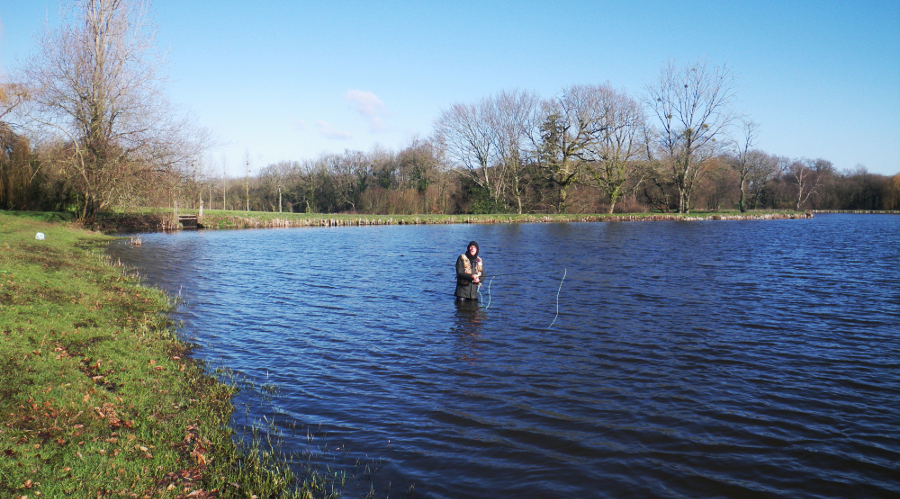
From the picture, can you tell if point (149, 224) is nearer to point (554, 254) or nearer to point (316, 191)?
point (554, 254)

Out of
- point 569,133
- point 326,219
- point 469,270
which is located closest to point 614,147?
point 569,133

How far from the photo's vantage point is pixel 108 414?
19.9ft

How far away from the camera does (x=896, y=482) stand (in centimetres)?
562

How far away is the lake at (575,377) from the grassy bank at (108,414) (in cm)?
70

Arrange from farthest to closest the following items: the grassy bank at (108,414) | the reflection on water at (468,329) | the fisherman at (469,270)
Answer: the fisherman at (469,270)
the reflection on water at (468,329)
the grassy bank at (108,414)

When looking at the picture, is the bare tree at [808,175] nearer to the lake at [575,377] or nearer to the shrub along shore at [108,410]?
the lake at [575,377]

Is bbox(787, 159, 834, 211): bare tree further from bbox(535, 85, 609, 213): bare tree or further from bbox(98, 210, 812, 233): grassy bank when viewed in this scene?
bbox(535, 85, 609, 213): bare tree

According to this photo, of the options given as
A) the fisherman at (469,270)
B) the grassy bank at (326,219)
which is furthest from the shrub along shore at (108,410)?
the grassy bank at (326,219)

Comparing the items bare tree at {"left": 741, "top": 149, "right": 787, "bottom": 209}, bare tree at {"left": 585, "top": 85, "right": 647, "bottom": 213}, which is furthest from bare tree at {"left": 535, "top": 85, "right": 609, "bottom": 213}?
bare tree at {"left": 741, "top": 149, "right": 787, "bottom": 209}

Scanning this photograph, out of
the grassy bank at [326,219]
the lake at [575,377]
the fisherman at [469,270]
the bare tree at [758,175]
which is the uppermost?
the bare tree at [758,175]

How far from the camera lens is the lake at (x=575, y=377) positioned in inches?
233

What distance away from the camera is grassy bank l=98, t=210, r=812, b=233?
40.2 m

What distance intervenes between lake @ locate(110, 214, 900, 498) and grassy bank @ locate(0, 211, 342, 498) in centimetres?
70

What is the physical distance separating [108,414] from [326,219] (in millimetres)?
49276
